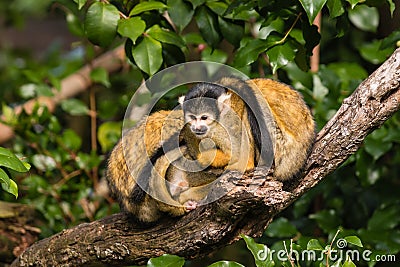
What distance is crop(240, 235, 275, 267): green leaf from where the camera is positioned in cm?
206

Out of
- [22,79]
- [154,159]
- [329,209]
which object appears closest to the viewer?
[154,159]

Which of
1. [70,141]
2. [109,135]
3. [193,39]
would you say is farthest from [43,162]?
[193,39]

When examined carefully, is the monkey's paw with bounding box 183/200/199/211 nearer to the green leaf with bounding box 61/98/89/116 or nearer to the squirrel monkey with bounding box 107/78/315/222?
the squirrel monkey with bounding box 107/78/315/222

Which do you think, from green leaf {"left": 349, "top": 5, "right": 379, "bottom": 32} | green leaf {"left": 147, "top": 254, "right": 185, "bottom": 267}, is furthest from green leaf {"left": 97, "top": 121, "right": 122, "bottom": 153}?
green leaf {"left": 147, "top": 254, "right": 185, "bottom": 267}

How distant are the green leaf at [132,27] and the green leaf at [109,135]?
1168mm

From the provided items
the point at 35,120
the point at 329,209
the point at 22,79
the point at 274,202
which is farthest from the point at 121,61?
the point at 274,202

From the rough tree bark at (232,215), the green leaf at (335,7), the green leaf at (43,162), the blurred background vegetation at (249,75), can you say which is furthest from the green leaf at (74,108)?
the green leaf at (335,7)

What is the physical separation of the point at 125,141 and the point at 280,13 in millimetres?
719

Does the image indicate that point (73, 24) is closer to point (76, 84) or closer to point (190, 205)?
point (76, 84)

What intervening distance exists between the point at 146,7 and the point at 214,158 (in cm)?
59

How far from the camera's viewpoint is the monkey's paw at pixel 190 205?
227cm

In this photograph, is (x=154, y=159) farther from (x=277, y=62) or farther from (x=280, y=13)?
(x=280, y=13)

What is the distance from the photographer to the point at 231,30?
2.65m

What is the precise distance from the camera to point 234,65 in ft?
8.25
